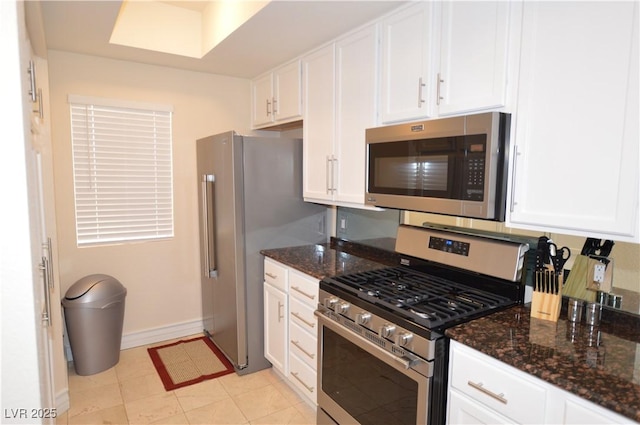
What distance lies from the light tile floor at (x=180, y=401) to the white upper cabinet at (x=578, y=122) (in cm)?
189

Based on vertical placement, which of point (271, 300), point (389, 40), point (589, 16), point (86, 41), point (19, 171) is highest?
point (86, 41)

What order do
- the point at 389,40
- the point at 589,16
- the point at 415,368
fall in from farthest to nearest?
1. the point at 389,40
2. the point at 415,368
3. the point at 589,16

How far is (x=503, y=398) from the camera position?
1.31m

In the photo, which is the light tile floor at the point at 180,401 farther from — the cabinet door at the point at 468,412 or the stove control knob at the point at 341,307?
the cabinet door at the point at 468,412

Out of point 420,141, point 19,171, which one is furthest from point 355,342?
point 19,171

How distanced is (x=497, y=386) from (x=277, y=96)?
257 cm

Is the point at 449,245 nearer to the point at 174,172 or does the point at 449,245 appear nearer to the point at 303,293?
the point at 303,293

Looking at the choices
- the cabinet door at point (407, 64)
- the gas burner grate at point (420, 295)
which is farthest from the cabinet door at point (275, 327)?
the cabinet door at point (407, 64)

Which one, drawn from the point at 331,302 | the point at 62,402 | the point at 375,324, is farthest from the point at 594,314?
the point at 62,402

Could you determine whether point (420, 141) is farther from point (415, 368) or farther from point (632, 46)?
point (415, 368)

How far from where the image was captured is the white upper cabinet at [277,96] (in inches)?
112

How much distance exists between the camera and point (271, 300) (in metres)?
2.78

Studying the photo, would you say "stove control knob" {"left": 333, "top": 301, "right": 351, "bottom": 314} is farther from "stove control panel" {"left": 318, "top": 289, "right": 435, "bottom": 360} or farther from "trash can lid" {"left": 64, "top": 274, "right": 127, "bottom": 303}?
"trash can lid" {"left": 64, "top": 274, "right": 127, "bottom": 303}

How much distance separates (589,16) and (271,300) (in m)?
2.35
